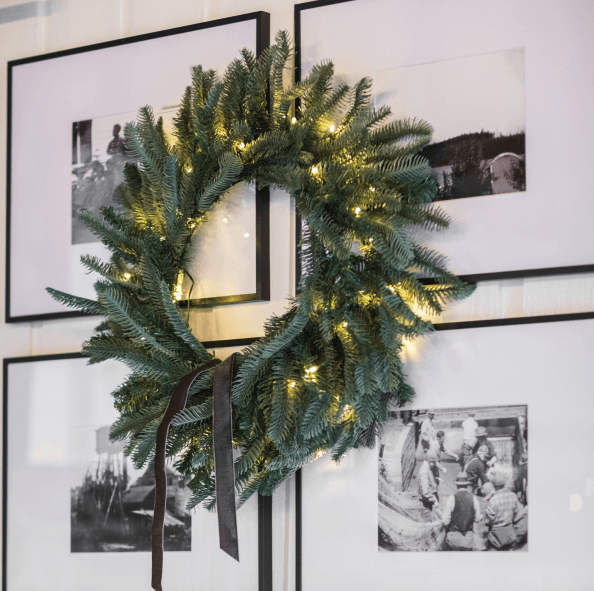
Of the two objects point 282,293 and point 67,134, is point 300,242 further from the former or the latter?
point 67,134

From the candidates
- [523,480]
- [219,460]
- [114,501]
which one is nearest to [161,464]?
[219,460]

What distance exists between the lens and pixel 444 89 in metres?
1.25

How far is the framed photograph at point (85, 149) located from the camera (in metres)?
1.34

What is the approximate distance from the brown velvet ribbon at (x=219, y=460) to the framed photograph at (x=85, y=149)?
7.0 inches

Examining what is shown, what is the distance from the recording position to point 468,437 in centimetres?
119

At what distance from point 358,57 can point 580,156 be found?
0.35 m

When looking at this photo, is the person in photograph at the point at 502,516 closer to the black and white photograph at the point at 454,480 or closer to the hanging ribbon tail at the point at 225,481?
the black and white photograph at the point at 454,480

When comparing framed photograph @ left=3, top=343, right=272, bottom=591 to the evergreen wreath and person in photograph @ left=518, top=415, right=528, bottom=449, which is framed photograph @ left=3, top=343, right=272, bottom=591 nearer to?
the evergreen wreath

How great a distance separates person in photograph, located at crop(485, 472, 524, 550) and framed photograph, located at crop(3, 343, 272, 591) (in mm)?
319

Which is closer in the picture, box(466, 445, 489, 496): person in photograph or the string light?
box(466, 445, 489, 496): person in photograph

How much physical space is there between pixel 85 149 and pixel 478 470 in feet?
2.64

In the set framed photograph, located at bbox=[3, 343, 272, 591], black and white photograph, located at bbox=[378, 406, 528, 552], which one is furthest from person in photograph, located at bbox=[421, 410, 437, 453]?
framed photograph, located at bbox=[3, 343, 272, 591]

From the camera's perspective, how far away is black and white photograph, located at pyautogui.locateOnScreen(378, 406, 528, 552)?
3.80ft

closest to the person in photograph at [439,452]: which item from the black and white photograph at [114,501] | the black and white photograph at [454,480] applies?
the black and white photograph at [454,480]
